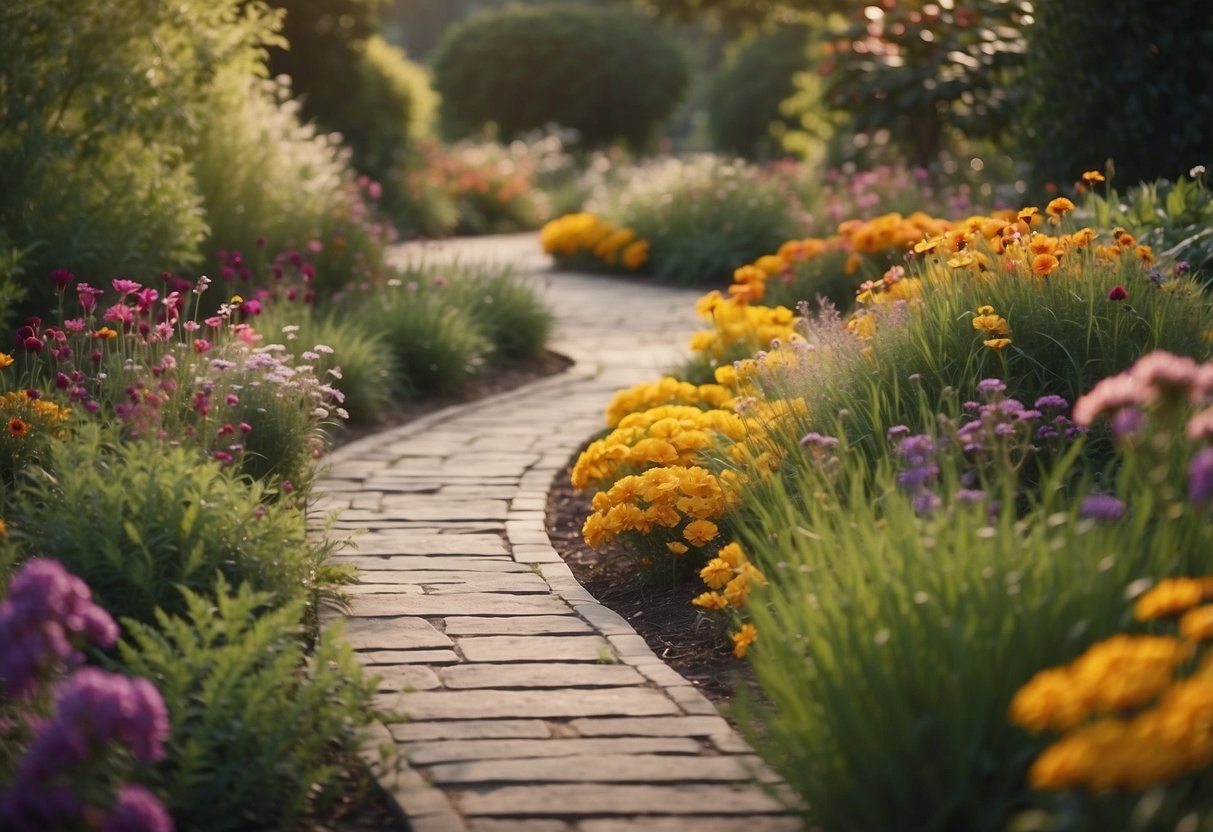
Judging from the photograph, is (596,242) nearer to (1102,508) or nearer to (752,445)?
(752,445)

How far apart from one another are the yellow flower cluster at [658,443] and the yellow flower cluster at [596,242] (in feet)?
27.2

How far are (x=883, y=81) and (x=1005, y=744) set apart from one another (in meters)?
10.6

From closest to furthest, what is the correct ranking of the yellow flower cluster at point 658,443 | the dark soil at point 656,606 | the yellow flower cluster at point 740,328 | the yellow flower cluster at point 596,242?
the dark soil at point 656,606 < the yellow flower cluster at point 658,443 < the yellow flower cluster at point 740,328 < the yellow flower cluster at point 596,242

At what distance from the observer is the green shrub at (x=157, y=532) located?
3.95 m

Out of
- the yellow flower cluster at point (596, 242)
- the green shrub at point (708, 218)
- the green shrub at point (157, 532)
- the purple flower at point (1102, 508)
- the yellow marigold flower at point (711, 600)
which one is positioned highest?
the purple flower at point (1102, 508)

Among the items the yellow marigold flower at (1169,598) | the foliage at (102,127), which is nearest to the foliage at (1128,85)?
the foliage at (102,127)

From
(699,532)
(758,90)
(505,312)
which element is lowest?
(758,90)

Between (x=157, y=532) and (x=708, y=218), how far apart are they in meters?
10.2

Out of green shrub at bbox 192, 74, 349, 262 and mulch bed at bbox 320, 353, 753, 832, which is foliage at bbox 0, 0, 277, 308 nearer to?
green shrub at bbox 192, 74, 349, 262

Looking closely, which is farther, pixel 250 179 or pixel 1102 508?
pixel 250 179

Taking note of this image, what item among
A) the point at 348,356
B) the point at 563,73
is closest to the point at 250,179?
the point at 348,356

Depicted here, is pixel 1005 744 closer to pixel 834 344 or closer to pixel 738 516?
pixel 738 516

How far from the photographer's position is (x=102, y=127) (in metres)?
7.93

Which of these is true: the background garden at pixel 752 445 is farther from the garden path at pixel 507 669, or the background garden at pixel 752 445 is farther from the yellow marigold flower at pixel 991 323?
the garden path at pixel 507 669
